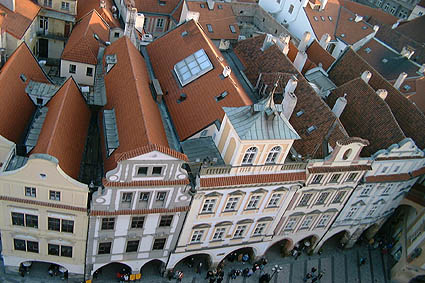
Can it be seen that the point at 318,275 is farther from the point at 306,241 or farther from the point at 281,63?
the point at 281,63

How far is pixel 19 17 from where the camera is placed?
5159cm

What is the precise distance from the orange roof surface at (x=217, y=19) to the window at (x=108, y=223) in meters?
36.8

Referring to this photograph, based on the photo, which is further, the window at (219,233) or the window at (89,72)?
the window at (89,72)

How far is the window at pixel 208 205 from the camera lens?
4044 centimetres

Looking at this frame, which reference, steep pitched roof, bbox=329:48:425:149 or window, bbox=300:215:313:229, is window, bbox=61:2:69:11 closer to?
steep pitched roof, bbox=329:48:425:149

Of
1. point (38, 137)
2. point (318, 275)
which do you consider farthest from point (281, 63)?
point (38, 137)

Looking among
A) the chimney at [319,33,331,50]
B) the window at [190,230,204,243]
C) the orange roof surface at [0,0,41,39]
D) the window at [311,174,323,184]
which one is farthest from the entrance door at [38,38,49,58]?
the window at [311,174,323,184]

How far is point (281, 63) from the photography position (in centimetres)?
5219

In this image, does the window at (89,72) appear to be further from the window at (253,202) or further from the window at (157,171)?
the window at (253,202)

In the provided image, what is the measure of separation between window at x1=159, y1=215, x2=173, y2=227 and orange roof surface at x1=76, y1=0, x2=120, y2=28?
28913mm

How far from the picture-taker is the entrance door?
189ft

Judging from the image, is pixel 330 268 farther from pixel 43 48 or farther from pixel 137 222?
Result: pixel 43 48

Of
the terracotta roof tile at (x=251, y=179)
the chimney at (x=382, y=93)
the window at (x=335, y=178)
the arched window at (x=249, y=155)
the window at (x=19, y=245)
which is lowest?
the window at (x=19, y=245)

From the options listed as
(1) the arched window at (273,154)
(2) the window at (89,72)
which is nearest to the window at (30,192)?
(2) the window at (89,72)
